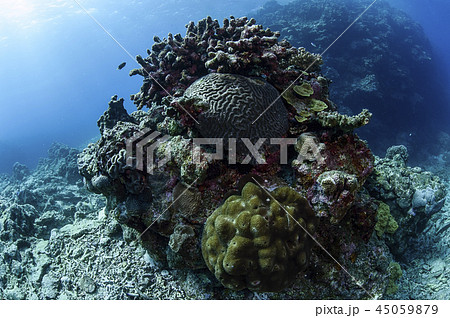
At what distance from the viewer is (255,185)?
3396mm

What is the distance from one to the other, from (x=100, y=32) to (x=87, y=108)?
254ft

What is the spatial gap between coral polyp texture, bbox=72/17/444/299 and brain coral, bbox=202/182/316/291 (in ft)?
0.05

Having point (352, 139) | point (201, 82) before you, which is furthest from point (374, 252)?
point (201, 82)

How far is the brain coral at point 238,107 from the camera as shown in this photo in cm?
385

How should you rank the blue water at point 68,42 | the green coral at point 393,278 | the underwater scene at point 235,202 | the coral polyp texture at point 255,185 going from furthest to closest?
the blue water at point 68,42 → the green coral at point 393,278 → the underwater scene at point 235,202 → the coral polyp texture at point 255,185

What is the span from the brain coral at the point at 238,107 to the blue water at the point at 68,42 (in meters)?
19.5

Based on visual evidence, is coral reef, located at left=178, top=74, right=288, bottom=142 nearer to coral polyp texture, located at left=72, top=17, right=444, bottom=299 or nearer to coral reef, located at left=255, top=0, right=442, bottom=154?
coral polyp texture, located at left=72, top=17, right=444, bottom=299

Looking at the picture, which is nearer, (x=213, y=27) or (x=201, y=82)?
(x=201, y=82)

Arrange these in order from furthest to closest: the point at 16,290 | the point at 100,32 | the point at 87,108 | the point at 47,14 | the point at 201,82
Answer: the point at 87,108, the point at 100,32, the point at 47,14, the point at 16,290, the point at 201,82

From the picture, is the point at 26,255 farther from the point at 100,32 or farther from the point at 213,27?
the point at 100,32

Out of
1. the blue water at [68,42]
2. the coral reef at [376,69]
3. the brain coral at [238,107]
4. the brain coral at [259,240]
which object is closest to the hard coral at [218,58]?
the brain coral at [238,107]

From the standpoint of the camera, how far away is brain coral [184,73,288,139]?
385 centimetres

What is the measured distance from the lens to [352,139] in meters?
3.95

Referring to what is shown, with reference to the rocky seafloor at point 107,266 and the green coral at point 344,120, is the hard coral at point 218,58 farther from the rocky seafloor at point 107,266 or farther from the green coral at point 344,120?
the rocky seafloor at point 107,266
